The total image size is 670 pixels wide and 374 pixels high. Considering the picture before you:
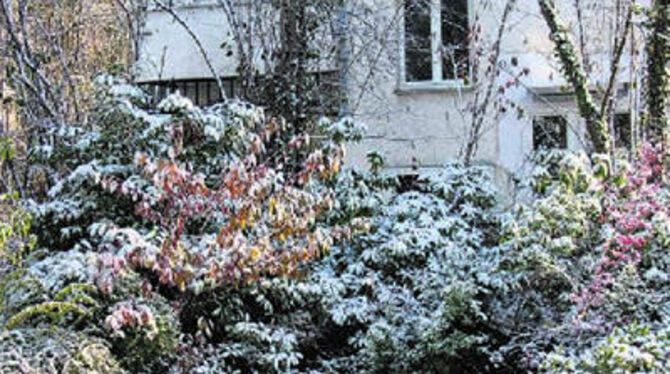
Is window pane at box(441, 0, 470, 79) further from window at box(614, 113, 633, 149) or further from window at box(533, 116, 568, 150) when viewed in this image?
window at box(614, 113, 633, 149)

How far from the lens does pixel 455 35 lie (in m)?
11.8

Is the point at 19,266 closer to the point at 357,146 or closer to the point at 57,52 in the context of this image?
the point at 57,52

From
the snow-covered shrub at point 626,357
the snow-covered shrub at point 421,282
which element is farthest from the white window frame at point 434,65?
the snow-covered shrub at point 626,357

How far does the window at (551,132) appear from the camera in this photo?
1152 centimetres

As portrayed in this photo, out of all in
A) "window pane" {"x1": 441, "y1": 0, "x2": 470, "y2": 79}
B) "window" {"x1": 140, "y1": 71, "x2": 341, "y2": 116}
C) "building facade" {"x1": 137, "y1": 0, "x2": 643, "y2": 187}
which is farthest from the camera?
"window pane" {"x1": 441, "y1": 0, "x2": 470, "y2": 79}

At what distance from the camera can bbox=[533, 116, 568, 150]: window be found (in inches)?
453

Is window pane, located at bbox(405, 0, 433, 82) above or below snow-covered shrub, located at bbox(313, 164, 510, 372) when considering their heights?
above

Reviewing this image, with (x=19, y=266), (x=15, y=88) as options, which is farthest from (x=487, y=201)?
(x=15, y=88)

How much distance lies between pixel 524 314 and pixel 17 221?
15.1 ft

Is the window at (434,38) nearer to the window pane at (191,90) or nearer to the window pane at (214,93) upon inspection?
the window pane at (214,93)

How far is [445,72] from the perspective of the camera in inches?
470

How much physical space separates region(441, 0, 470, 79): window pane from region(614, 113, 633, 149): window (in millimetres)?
2307

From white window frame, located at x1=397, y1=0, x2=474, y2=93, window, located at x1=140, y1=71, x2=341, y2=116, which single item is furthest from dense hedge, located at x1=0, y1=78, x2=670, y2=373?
white window frame, located at x1=397, y1=0, x2=474, y2=93

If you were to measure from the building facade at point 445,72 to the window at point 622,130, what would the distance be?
20mm
